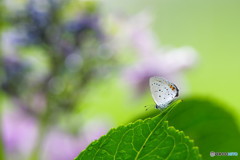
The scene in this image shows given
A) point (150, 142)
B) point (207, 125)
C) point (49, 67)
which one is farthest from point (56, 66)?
point (150, 142)

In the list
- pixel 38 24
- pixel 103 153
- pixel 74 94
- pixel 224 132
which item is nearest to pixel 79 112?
pixel 74 94

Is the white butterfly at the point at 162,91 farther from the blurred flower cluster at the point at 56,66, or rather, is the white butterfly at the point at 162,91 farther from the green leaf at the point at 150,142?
the blurred flower cluster at the point at 56,66

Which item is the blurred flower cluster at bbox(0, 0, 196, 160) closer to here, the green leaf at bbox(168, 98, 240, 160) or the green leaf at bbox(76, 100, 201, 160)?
the green leaf at bbox(168, 98, 240, 160)

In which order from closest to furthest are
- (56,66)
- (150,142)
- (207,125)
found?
(150,142) < (207,125) < (56,66)

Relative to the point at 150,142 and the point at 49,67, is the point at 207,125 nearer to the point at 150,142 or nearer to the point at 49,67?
the point at 150,142

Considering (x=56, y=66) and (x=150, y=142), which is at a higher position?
(x=56, y=66)

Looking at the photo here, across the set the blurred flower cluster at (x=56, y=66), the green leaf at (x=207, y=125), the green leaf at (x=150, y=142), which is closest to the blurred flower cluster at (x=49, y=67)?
the blurred flower cluster at (x=56, y=66)
